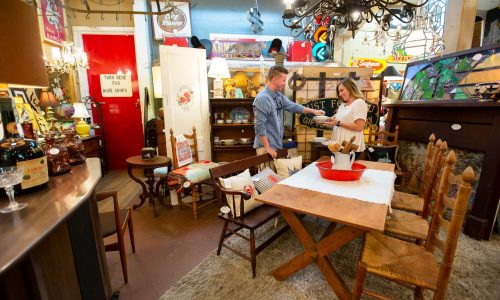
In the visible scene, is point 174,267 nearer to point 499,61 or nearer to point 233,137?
point 233,137

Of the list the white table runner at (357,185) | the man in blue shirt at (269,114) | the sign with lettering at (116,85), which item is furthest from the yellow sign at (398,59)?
the sign with lettering at (116,85)

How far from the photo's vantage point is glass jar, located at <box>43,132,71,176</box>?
129 cm

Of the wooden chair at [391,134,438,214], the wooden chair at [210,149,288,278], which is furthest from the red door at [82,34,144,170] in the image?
the wooden chair at [391,134,438,214]

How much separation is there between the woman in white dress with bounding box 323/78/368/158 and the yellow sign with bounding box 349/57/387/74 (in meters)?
2.86

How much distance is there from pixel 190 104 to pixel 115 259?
209 cm

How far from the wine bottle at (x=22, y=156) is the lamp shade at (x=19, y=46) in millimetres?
304

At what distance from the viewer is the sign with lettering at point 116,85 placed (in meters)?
4.66

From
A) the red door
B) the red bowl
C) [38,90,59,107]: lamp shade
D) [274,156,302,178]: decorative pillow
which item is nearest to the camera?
the red bowl

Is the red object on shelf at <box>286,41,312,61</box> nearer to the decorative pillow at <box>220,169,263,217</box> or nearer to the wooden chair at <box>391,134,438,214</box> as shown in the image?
the wooden chair at <box>391,134,438,214</box>

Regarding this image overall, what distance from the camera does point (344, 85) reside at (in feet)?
8.61

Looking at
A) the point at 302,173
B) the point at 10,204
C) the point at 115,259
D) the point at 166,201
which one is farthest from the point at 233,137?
the point at 10,204

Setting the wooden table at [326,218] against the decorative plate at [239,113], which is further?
the decorative plate at [239,113]

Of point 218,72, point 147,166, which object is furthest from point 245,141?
point 147,166

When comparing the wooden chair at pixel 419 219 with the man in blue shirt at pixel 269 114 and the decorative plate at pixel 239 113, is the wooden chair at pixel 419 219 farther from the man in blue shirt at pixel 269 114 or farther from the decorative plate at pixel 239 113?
the decorative plate at pixel 239 113
